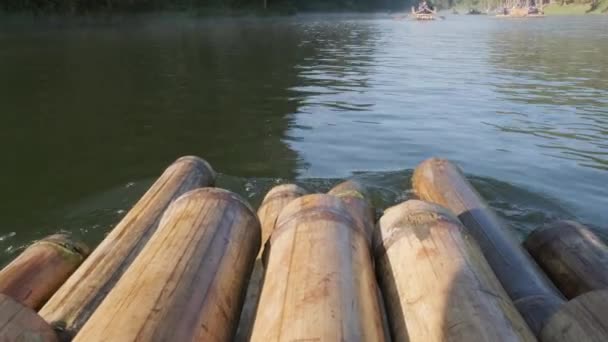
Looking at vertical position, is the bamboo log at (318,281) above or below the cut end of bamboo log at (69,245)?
above

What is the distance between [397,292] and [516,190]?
5.67m

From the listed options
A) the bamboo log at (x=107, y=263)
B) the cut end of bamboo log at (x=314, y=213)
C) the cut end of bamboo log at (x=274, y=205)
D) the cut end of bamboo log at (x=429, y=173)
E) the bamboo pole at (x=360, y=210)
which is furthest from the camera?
the cut end of bamboo log at (x=429, y=173)

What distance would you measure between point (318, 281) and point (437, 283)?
0.67 meters

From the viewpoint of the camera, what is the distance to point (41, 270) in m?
4.14

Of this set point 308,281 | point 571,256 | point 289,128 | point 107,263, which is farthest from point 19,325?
point 289,128

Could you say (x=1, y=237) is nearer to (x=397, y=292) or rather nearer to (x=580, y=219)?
(x=397, y=292)

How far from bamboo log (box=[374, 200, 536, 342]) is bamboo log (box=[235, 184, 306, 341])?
84 centimetres

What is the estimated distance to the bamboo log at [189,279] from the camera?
98.4 inches

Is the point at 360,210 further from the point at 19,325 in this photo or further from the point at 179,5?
the point at 179,5

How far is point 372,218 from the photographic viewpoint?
4.76 meters

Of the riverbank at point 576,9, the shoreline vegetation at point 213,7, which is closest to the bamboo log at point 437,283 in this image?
the shoreline vegetation at point 213,7

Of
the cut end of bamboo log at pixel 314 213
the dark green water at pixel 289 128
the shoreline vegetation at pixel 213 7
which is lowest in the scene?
the dark green water at pixel 289 128

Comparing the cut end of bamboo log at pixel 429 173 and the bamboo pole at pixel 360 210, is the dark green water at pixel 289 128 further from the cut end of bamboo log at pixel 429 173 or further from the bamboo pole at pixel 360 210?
the bamboo pole at pixel 360 210

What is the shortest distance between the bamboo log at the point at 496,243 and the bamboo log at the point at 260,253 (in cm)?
152
